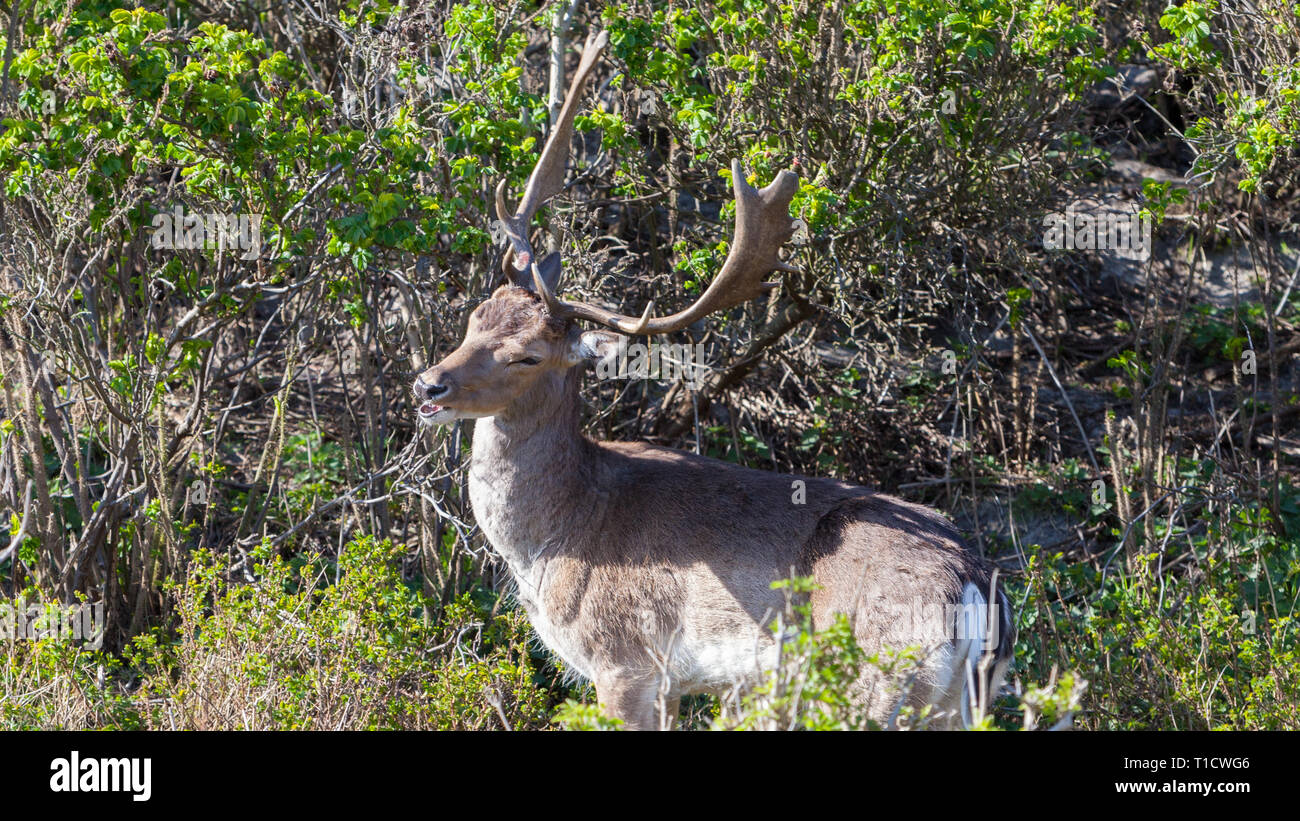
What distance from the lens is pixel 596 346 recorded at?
5848 millimetres

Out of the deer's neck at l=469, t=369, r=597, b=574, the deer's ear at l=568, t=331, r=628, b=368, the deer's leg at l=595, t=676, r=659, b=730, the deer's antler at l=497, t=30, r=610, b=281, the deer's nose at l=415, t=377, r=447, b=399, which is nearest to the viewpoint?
the deer's nose at l=415, t=377, r=447, b=399

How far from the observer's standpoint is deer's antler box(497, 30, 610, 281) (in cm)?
610

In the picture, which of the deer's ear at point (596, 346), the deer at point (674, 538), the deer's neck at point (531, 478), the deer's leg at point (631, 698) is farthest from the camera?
the deer's neck at point (531, 478)

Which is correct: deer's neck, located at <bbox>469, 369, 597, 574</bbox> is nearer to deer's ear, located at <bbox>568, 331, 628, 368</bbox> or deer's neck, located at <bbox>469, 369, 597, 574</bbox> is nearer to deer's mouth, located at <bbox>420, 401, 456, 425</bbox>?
deer's ear, located at <bbox>568, 331, 628, 368</bbox>

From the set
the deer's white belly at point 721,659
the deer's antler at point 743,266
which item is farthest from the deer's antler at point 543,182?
the deer's white belly at point 721,659

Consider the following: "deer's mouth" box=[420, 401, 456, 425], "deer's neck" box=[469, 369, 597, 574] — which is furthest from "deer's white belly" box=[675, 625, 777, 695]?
"deer's mouth" box=[420, 401, 456, 425]

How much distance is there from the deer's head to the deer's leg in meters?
1.21

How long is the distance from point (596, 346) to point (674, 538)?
2.80ft

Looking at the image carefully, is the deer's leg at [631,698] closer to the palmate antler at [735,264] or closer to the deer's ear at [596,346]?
the deer's ear at [596,346]

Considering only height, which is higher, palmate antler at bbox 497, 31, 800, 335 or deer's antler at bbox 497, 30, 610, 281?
deer's antler at bbox 497, 30, 610, 281

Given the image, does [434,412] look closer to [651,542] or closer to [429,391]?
[429,391]

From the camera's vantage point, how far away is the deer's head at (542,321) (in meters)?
5.57

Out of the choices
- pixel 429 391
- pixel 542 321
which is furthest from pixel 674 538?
pixel 429 391

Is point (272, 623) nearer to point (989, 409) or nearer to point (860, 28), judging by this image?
point (860, 28)
